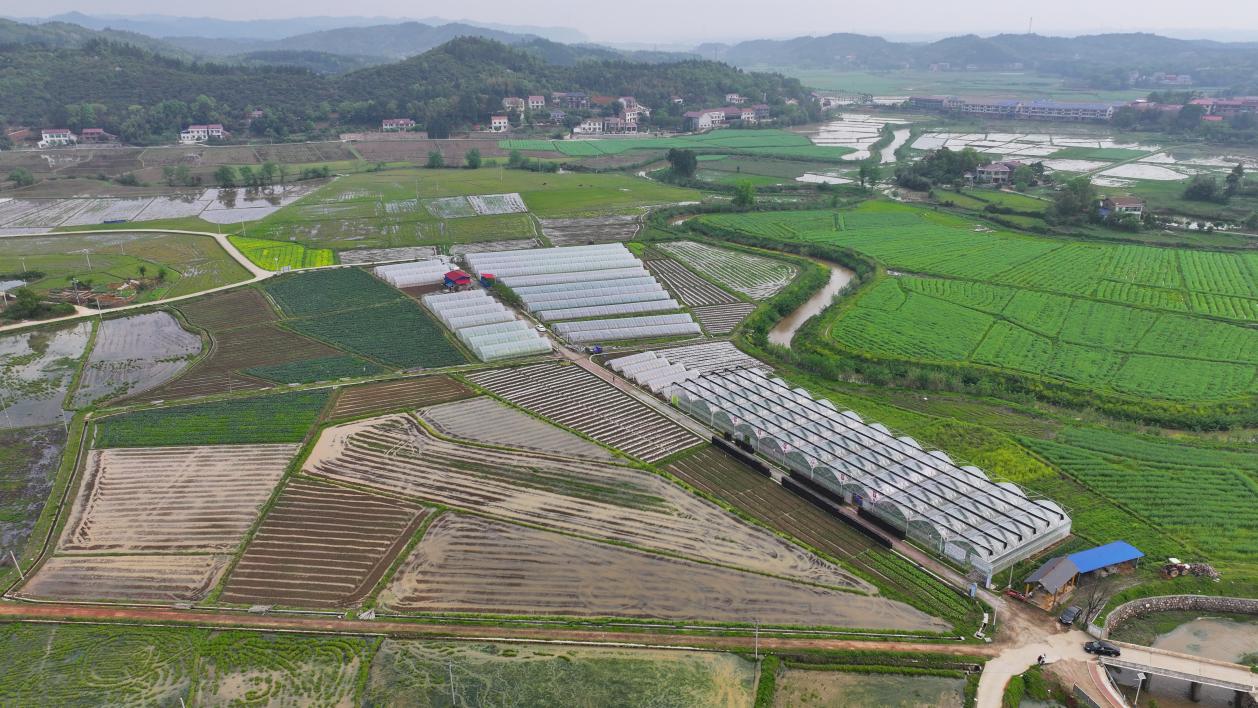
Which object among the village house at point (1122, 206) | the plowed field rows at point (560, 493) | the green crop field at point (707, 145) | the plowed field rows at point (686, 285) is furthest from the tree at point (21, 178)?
the village house at point (1122, 206)

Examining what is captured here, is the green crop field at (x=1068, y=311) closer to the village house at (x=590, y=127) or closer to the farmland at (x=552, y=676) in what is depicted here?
the farmland at (x=552, y=676)

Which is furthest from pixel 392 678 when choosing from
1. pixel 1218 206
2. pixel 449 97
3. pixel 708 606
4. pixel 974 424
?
pixel 449 97

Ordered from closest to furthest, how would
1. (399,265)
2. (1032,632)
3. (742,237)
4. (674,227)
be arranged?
(1032,632) < (399,265) < (742,237) < (674,227)

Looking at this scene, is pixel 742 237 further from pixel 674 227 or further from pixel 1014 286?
pixel 1014 286

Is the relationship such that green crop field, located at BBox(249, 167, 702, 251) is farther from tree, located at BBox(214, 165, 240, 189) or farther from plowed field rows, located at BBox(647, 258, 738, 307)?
plowed field rows, located at BBox(647, 258, 738, 307)

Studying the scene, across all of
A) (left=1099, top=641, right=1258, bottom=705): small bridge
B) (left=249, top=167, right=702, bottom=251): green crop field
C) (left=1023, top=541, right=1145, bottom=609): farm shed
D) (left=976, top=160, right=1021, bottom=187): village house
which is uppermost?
(left=976, top=160, right=1021, bottom=187): village house

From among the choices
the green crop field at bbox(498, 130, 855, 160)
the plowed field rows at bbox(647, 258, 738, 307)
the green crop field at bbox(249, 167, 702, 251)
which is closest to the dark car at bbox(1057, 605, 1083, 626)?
the plowed field rows at bbox(647, 258, 738, 307)

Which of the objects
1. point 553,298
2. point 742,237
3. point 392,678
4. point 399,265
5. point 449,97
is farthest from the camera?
point 449,97
